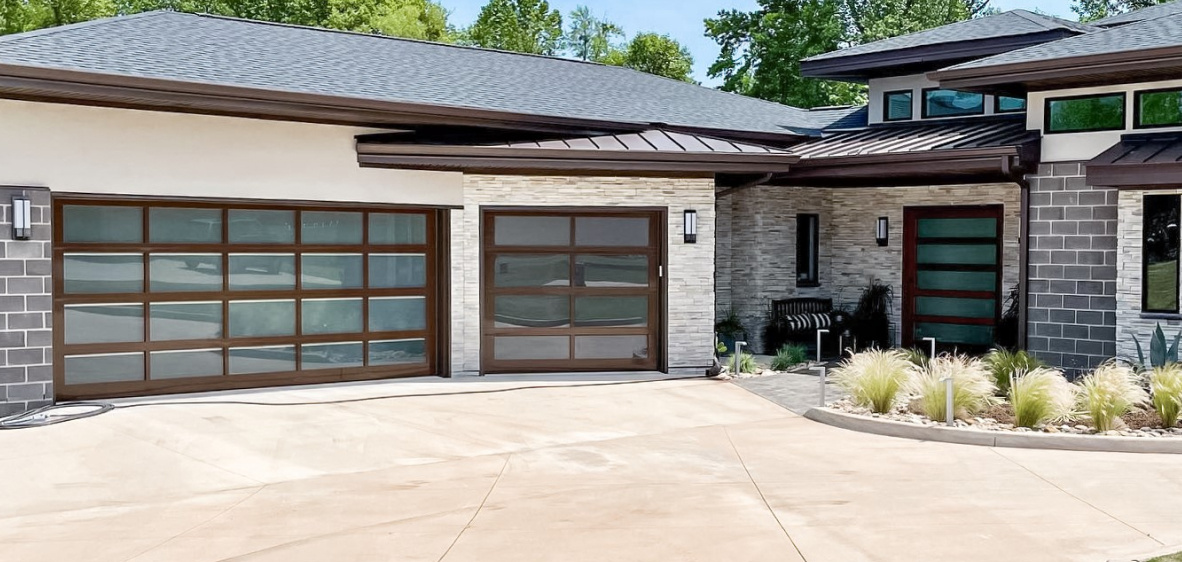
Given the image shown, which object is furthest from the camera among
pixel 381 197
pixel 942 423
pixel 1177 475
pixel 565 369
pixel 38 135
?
pixel 565 369

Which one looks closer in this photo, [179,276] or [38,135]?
[38,135]

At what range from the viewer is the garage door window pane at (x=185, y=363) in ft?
42.0

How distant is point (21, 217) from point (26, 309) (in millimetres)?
998

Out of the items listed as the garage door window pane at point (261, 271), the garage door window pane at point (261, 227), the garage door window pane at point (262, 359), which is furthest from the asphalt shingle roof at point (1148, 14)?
the garage door window pane at point (262, 359)

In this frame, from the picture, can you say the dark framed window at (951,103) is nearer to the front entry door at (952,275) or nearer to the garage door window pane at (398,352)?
the front entry door at (952,275)

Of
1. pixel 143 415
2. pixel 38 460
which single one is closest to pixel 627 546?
pixel 38 460

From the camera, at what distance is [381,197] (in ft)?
45.4

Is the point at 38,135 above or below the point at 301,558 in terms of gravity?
above

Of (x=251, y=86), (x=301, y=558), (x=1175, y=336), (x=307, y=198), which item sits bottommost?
(x=301, y=558)

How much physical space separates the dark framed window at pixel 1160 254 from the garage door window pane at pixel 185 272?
1135 cm

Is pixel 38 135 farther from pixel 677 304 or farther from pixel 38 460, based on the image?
pixel 677 304

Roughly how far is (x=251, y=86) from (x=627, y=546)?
759 cm

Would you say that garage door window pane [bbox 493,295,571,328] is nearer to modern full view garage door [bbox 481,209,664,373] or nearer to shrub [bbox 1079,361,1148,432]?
modern full view garage door [bbox 481,209,664,373]

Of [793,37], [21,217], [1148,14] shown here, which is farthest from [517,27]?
[21,217]
